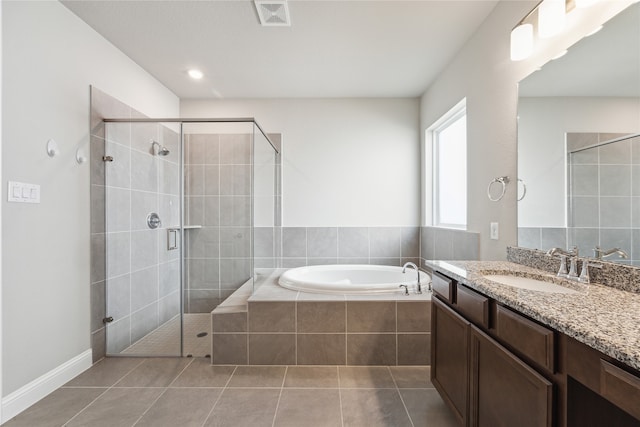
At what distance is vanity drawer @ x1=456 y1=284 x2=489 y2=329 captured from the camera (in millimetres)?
1194

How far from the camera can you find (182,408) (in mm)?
1740

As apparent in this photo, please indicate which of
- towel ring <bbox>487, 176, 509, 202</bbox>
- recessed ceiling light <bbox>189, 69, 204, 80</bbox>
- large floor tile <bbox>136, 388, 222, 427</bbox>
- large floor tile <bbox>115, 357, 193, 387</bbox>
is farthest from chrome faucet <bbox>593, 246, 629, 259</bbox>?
recessed ceiling light <bbox>189, 69, 204, 80</bbox>


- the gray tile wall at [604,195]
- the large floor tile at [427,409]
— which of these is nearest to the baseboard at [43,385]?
the large floor tile at [427,409]

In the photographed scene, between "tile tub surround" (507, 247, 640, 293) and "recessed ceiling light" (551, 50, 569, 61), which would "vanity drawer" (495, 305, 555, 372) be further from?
"recessed ceiling light" (551, 50, 569, 61)

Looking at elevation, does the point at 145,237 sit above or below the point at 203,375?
above

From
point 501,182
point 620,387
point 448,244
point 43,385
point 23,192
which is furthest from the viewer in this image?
point 448,244

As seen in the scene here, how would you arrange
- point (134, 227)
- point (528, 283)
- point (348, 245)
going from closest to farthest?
1. point (528, 283)
2. point (134, 227)
3. point (348, 245)

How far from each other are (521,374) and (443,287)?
0.63 metres

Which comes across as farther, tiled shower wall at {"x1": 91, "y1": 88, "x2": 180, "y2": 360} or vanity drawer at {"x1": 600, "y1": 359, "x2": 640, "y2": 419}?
tiled shower wall at {"x1": 91, "y1": 88, "x2": 180, "y2": 360}

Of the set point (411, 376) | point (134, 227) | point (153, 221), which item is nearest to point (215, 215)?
point (153, 221)

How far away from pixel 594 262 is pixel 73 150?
293 cm

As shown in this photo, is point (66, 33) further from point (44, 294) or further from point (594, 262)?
point (594, 262)

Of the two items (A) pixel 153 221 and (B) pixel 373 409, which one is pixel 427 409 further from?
(A) pixel 153 221

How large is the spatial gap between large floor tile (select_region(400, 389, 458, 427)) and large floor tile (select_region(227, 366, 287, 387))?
2.58ft
